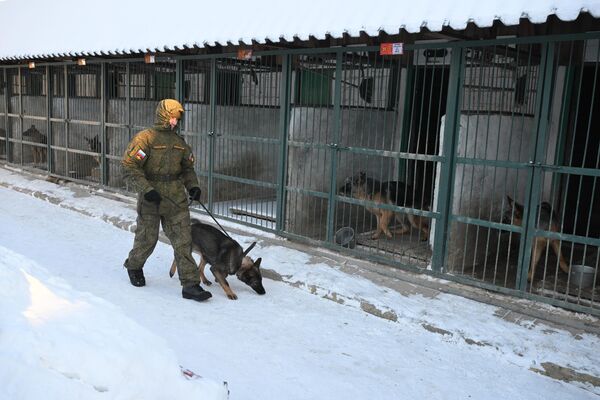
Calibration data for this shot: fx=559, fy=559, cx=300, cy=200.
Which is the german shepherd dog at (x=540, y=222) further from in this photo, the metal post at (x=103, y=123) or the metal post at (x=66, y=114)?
the metal post at (x=66, y=114)

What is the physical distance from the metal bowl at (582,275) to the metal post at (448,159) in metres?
1.33

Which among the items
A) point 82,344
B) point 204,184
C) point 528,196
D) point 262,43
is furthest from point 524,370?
point 204,184

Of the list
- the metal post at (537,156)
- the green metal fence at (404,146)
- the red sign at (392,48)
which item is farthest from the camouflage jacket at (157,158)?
the metal post at (537,156)

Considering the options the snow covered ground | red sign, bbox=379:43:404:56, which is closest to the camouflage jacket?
the snow covered ground

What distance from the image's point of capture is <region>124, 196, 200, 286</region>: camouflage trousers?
588 cm

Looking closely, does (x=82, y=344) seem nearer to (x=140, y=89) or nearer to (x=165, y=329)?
(x=165, y=329)

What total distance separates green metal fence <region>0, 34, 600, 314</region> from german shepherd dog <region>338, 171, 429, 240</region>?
2 centimetres

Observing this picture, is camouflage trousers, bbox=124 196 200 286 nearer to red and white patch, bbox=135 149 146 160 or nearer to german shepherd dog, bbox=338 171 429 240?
red and white patch, bbox=135 149 146 160

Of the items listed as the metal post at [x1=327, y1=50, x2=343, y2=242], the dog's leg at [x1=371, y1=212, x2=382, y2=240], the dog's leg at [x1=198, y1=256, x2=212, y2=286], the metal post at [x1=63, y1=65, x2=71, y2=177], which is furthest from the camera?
the metal post at [x1=63, y1=65, x2=71, y2=177]

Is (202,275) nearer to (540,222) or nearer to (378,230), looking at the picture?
(378,230)

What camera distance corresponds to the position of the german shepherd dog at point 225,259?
589 centimetres

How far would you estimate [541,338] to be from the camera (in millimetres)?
4805

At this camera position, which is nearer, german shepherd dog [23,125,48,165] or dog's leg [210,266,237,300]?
dog's leg [210,266,237,300]

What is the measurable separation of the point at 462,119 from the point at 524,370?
9.08 ft
